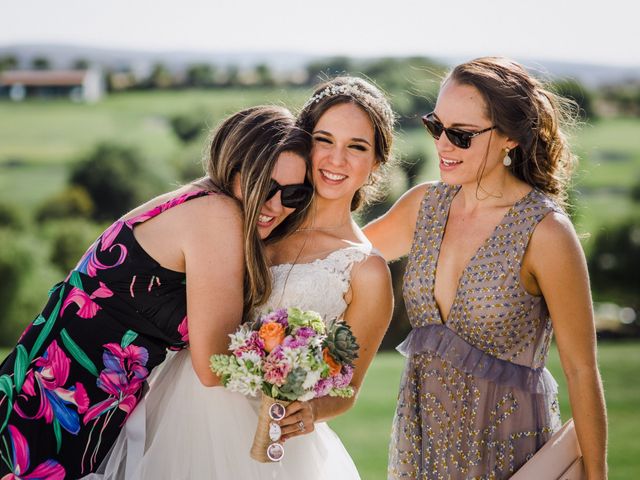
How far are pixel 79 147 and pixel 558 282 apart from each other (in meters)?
26.0

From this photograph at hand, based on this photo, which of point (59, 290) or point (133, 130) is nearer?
point (59, 290)

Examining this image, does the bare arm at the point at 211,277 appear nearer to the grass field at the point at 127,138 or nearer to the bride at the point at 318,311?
the bride at the point at 318,311

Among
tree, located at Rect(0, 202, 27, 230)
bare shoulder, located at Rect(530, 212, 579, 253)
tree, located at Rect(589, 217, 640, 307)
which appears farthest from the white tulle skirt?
tree, located at Rect(0, 202, 27, 230)

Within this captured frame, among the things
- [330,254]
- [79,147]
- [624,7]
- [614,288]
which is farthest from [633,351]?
[79,147]

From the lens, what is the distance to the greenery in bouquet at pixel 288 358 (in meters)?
3.45

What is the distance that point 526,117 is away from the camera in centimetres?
396

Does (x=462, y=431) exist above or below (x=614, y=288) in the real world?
above

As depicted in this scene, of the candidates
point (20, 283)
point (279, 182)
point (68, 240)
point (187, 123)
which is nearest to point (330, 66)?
point (187, 123)

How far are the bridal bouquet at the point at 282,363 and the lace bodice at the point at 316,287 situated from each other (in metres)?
0.59

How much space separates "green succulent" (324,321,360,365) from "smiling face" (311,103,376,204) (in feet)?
3.53

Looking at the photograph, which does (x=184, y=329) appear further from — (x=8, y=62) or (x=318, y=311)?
(x=8, y=62)

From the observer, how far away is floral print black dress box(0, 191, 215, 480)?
371 centimetres

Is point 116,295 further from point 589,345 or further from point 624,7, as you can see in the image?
point 624,7

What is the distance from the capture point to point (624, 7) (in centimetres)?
2750
